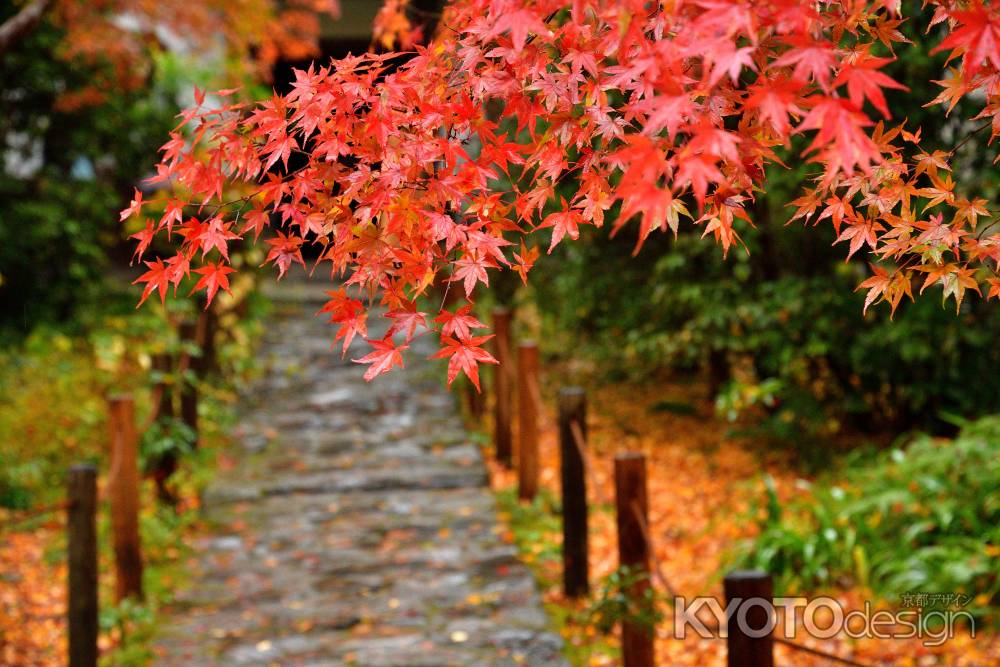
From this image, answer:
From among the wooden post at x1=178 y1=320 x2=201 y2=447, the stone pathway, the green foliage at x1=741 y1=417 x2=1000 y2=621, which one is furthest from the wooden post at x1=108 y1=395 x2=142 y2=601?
the green foliage at x1=741 y1=417 x2=1000 y2=621

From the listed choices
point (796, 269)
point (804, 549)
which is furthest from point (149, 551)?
point (796, 269)

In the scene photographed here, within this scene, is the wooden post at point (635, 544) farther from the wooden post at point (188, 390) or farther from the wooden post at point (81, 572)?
the wooden post at point (188, 390)

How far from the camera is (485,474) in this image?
665 cm

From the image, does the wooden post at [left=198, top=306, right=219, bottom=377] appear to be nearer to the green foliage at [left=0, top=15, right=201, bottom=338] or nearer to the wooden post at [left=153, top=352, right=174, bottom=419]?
the wooden post at [left=153, top=352, right=174, bottom=419]

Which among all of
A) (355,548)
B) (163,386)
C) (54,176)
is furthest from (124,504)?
(54,176)

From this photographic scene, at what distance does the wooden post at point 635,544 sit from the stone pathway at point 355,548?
525mm

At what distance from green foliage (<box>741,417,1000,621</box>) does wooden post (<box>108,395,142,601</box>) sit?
11.1 ft

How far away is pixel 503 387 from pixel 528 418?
0.77 metres

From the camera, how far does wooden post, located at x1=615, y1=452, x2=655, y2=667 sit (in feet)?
12.2

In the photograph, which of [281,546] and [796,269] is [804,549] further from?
[281,546]

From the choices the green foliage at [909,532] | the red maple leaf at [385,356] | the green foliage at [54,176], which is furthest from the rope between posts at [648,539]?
the green foliage at [54,176]

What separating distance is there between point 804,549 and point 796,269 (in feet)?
8.50

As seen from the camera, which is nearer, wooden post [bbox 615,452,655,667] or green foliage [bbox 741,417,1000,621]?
wooden post [bbox 615,452,655,667]

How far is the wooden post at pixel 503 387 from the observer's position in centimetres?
649
